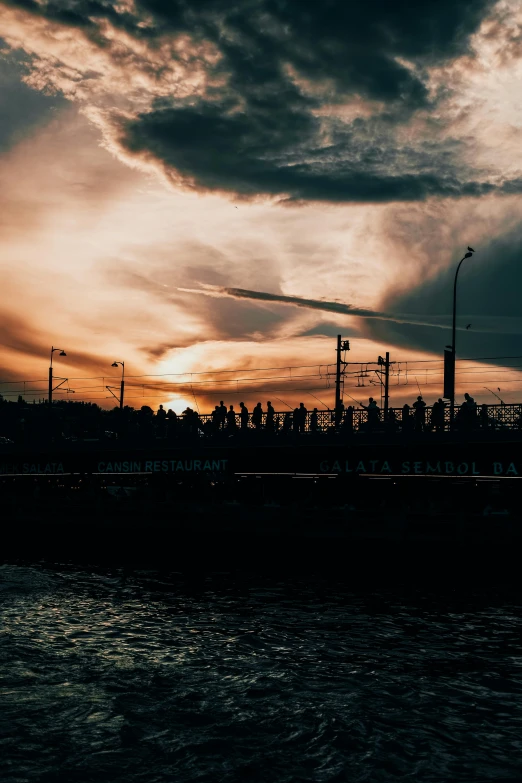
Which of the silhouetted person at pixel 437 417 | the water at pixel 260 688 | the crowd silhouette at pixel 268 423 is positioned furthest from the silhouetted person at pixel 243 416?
the water at pixel 260 688

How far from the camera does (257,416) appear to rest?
42188 mm

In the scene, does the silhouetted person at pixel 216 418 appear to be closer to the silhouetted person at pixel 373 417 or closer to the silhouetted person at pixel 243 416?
the silhouetted person at pixel 243 416

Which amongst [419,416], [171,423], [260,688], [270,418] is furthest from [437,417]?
[260,688]

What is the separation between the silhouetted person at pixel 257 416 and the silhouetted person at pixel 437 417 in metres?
9.47

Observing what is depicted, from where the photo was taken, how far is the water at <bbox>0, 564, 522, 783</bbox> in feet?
39.3

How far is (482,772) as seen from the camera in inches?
461

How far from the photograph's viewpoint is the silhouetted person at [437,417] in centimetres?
3756

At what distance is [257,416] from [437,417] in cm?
991

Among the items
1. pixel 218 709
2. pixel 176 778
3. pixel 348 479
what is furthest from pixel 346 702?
pixel 348 479

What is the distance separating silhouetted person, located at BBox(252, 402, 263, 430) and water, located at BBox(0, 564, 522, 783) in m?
16.5

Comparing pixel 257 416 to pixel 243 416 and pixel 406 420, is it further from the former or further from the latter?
pixel 406 420

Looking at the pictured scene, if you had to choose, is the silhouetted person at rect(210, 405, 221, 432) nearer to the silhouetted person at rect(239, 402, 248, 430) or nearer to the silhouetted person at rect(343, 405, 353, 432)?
the silhouetted person at rect(239, 402, 248, 430)

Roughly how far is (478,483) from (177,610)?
22554 mm

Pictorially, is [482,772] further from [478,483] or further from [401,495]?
[478,483]
